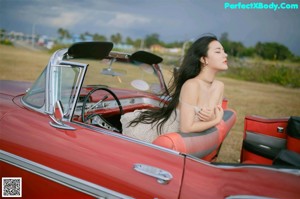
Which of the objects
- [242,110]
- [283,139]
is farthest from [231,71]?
[283,139]

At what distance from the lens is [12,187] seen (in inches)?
68.7

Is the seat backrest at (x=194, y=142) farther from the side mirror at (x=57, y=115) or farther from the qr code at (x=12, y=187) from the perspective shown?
the qr code at (x=12, y=187)

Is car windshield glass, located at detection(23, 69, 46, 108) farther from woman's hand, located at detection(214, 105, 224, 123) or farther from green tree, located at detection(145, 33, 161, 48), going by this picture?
green tree, located at detection(145, 33, 161, 48)

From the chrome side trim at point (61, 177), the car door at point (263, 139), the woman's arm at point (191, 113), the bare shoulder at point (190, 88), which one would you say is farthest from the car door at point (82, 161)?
the car door at point (263, 139)

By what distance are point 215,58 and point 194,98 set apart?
320 millimetres

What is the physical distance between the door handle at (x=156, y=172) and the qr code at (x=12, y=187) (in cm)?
74

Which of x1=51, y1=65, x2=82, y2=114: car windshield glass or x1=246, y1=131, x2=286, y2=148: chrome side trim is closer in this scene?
x1=51, y1=65, x2=82, y2=114: car windshield glass

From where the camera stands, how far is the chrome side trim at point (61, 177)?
57.5 inches

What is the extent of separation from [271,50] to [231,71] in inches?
122

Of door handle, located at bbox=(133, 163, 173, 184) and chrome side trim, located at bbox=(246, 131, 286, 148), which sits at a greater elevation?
door handle, located at bbox=(133, 163, 173, 184)

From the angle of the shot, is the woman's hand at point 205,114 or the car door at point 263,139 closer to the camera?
the woman's hand at point 205,114

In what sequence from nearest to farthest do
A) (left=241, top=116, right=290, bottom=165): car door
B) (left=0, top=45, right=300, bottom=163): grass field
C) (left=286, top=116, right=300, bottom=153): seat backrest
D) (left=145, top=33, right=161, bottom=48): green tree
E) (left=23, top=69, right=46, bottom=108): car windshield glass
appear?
1. (left=23, top=69, right=46, bottom=108): car windshield glass
2. (left=286, top=116, right=300, bottom=153): seat backrest
3. (left=241, top=116, right=290, bottom=165): car door
4. (left=0, top=45, right=300, bottom=163): grass field
5. (left=145, top=33, right=161, bottom=48): green tree

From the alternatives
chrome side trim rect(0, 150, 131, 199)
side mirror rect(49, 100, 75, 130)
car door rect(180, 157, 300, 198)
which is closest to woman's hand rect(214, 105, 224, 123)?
car door rect(180, 157, 300, 198)

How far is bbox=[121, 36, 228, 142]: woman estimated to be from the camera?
6.17ft
